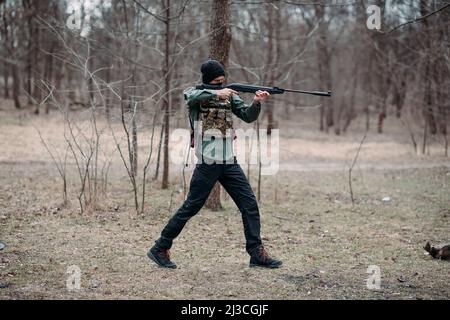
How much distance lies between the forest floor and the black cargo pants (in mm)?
372

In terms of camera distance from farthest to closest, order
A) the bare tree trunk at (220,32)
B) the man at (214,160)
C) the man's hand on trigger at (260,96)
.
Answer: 1. the bare tree trunk at (220,32)
2. the man at (214,160)
3. the man's hand on trigger at (260,96)

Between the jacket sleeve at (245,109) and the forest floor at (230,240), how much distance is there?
62.1 inches

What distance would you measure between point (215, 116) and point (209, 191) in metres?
0.76

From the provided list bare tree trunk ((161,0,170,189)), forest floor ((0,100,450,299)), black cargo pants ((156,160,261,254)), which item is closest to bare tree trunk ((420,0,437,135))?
forest floor ((0,100,450,299))

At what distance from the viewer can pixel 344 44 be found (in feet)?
104

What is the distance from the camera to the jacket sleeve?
216 inches

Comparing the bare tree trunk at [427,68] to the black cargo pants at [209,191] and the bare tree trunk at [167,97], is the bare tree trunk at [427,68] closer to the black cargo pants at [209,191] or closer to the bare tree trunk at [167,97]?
the bare tree trunk at [167,97]

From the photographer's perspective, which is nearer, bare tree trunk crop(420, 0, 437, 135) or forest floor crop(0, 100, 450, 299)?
forest floor crop(0, 100, 450, 299)

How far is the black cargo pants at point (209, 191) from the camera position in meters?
5.55

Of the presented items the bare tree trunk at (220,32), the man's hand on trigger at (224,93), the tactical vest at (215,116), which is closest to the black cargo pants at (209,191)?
the tactical vest at (215,116)

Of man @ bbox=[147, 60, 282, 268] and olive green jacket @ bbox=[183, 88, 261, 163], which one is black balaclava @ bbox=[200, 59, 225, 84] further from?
olive green jacket @ bbox=[183, 88, 261, 163]
